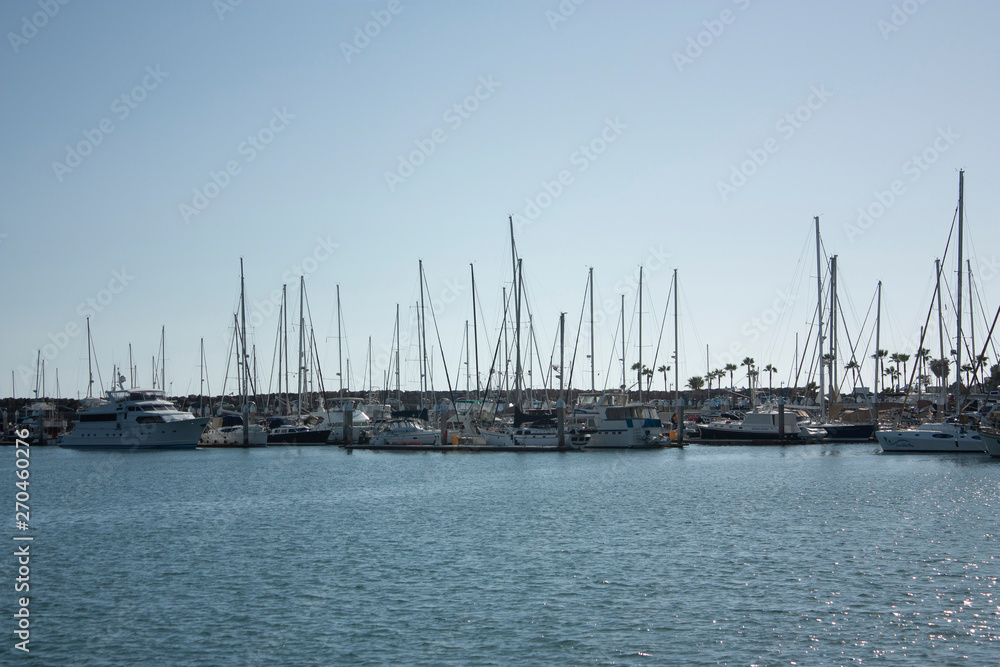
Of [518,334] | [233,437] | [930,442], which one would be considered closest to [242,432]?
[233,437]

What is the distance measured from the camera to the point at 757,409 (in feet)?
267

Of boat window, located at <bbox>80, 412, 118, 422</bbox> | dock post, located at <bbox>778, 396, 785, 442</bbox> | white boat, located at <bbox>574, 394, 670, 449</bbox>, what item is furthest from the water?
boat window, located at <bbox>80, 412, 118, 422</bbox>

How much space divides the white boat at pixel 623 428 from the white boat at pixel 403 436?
45.5ft

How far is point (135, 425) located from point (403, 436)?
2657cm

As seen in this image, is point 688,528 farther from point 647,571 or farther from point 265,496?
point 265,496

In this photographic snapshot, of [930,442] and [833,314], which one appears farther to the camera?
[833,314]

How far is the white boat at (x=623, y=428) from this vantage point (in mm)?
68000

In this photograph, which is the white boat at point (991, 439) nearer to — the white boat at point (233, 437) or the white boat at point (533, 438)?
the white boat at point (533, 438)

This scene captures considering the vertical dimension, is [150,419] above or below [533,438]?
above

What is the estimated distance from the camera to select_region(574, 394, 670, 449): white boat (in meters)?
68.0

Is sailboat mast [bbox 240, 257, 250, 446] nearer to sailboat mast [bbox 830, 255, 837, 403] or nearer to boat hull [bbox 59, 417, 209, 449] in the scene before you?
boat hull [bbox 59, 417, 209, 449]

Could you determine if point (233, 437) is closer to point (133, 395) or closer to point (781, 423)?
point (133, 395)

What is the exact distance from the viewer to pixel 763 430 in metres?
77.2

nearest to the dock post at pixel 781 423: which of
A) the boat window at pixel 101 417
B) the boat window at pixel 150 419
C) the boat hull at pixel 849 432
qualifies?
the boat hull at pixel 849 432
